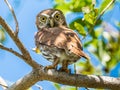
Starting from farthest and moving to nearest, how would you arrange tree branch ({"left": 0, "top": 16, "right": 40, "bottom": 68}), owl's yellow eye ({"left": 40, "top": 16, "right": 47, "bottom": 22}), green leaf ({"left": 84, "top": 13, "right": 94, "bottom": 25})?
owl's yellow eye ({"left": 40, "top": 16, "right": 47, "bottom": 22}) → green leaf ({"left": 84, "top": 13, "right": 94, "bottom": 25}) → tree branch ({"left": 0, "top": 16, "right": 40, "bottom": 68})

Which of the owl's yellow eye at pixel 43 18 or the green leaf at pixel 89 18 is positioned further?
the owl's yellow eye at pixel 43 18

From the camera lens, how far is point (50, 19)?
4648mm

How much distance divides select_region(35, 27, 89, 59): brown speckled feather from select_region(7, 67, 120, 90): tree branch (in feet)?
0.56

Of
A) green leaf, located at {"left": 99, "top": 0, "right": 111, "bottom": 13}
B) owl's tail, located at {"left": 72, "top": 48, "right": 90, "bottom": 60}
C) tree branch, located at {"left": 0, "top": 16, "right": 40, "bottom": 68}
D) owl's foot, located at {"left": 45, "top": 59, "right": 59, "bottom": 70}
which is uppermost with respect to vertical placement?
green leaf, located at {"left": 99, "top": 0, "right": 111, "bottom": 13}

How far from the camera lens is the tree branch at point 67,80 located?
3031 millimetres

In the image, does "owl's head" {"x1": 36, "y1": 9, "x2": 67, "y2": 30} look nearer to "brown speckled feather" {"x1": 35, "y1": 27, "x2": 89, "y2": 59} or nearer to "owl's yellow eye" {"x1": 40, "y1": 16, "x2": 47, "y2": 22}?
"owl's yellow eye" {"x1": 40, "y1": 16, "x2": 47, "y2": 22}

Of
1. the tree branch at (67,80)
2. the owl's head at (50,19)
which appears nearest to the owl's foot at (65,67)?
the tree branch at (67,80)

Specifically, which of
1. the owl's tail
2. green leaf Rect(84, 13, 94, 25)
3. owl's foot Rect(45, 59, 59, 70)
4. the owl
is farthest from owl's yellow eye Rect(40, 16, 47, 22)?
green leaf Rect(84, 13, 94, 25)

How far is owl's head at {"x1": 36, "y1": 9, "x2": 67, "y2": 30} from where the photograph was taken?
4.62m

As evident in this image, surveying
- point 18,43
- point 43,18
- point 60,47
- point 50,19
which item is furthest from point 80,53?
point 43,18

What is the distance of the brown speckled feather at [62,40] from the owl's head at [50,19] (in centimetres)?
63

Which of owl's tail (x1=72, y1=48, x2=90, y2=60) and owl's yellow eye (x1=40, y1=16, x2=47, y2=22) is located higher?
owl's yellow eye (x1=40, y1=16, x2=47, y2=22)

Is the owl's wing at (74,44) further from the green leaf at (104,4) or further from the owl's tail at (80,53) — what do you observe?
the green leaf at (104,4)

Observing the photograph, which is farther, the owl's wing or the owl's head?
the owl's head
